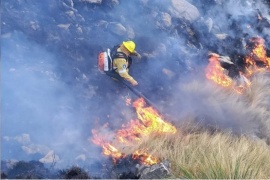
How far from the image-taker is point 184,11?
36.2ft

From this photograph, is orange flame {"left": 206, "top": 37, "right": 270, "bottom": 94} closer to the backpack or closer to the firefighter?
the firefighter

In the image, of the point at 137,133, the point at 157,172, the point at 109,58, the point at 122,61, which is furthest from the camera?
the point at 109,58

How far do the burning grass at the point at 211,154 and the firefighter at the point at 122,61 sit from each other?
159 cm

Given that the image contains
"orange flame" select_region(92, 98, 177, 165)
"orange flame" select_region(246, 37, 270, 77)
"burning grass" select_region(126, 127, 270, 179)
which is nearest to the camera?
"burning grass" select_region(126, 127, 270, 179)

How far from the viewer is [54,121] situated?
741cm

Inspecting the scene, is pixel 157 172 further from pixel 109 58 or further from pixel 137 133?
pixel 109 58

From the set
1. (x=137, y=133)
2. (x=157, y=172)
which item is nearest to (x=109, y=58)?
(x=137, y=133)

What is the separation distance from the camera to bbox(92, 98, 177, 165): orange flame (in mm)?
6883

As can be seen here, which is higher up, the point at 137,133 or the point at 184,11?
the point at 184,11

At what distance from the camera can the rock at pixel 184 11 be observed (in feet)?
36.0

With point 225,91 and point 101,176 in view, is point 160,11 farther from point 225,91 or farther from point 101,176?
point 101,176

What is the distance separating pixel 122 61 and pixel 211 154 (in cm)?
289

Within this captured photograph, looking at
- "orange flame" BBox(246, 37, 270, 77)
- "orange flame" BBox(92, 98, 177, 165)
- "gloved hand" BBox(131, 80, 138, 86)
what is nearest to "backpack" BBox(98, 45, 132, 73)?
"gloved hand" BBox(131, 80, 138, 86)

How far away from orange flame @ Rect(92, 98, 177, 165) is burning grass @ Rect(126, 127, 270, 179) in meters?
0.21
